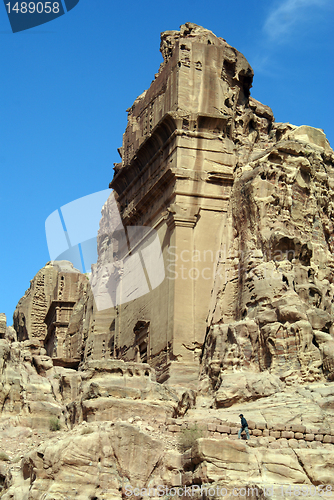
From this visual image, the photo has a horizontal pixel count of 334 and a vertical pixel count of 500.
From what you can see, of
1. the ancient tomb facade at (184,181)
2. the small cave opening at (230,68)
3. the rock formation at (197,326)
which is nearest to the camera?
the rock formation at (197,326)

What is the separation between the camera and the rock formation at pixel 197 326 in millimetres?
15828

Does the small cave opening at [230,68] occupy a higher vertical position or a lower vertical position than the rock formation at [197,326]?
higher

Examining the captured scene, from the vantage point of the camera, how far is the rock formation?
15.8m

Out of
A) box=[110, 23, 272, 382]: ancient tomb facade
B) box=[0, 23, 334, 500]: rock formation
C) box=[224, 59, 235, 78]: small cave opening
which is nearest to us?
box=[0, 23, 334, 500]: rock formation

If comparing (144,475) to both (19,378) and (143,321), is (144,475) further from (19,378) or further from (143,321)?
(143,321)

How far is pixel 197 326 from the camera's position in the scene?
82.9 ft

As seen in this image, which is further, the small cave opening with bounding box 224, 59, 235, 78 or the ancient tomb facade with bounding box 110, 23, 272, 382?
the small cave opening with bounding box 224, 59, 235, 78

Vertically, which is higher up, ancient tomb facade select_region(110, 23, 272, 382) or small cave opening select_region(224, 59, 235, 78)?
small cave opening select_region(224, 59, 235, 78)

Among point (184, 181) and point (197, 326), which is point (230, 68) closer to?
point (184, 181)

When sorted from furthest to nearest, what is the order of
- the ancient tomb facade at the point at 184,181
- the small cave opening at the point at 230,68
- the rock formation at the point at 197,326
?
1. the small cave opening at the point at 230,68
2. the ancient tomb facade at the point at 184,181
3. the rock formation at the point at 197,326

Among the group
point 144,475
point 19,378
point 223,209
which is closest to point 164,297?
point 223,209

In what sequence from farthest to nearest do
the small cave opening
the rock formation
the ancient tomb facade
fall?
the small cave opening < the ancient tomb facade < the rock formation

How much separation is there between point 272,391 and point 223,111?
11.9 m

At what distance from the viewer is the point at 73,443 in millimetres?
15812
